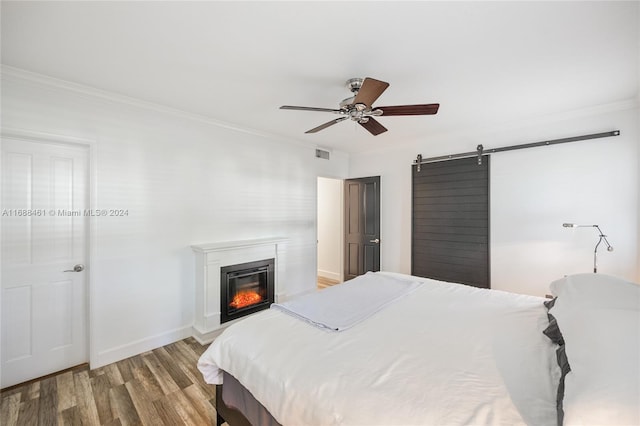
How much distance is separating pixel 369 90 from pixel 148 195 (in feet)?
8.06

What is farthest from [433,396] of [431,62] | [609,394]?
[431,62]

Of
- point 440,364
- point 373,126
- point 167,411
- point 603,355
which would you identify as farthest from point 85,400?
point 373,126

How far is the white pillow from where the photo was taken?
0.74 metres

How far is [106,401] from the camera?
198 cm

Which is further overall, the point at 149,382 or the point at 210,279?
the point at 210,279

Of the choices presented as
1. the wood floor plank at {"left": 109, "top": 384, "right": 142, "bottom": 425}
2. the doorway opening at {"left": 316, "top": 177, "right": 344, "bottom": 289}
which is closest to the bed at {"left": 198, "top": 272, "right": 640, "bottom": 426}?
the wood floor plank at {"left": 109, "top": 384, "right": 142, "bottom": 425}

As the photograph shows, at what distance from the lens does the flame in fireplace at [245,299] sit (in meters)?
3.23

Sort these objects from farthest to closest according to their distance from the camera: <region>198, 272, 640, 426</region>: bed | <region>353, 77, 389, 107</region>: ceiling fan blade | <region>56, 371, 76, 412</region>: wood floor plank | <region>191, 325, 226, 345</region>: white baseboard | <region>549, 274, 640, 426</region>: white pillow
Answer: <region>191, 325, 226, 345</region>: white baseboard, <region>56, 371, 76, 412</region>: wood floor plank, <region>353, 77, 389, 107</region>: ceiling fan blade, <region>198, 272, 640, 426</region>: bed, <region>549, 274, 640, 426</region>: white pillow

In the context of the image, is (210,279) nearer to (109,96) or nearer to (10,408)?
(10,408)

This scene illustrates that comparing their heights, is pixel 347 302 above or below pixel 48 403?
above

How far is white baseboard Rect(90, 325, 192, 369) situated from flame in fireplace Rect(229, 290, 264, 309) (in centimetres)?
56

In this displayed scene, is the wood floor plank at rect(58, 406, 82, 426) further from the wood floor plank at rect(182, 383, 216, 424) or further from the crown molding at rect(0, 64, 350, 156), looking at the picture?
the crown molding at rect(0, 64, 350, 156)

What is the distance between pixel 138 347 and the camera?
2.65 meters

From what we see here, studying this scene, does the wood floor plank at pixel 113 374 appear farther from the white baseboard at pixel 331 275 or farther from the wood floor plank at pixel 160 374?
the white baseboard at pixel 331 275
